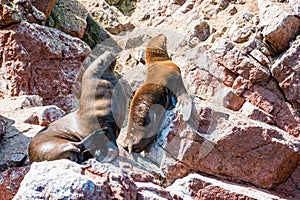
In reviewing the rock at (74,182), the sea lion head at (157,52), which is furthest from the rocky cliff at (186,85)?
the sea lion head at (157,52)

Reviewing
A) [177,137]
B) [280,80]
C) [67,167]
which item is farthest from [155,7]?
[67,167]

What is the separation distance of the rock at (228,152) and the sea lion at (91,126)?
1.17 meters

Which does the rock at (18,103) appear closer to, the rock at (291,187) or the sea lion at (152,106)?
the sea lion at (152,106)

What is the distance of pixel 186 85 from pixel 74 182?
509cm

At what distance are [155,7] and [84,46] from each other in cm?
248

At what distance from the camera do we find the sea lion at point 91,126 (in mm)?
4605

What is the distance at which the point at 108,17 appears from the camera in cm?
1017

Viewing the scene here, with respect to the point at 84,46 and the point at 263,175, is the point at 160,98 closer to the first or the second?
the point at 263,175

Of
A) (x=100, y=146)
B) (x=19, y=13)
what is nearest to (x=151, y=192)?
(x=100, y=146)

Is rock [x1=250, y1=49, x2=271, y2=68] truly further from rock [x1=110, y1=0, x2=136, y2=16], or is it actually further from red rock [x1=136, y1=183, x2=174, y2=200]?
red rock [x1=136, y1=183, x2=174, y2=200]

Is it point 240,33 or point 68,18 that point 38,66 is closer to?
point 68,18

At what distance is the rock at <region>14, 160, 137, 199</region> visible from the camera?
309 cm

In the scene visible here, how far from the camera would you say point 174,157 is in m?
6.21

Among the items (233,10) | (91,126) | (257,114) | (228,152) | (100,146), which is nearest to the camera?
(100,146)
